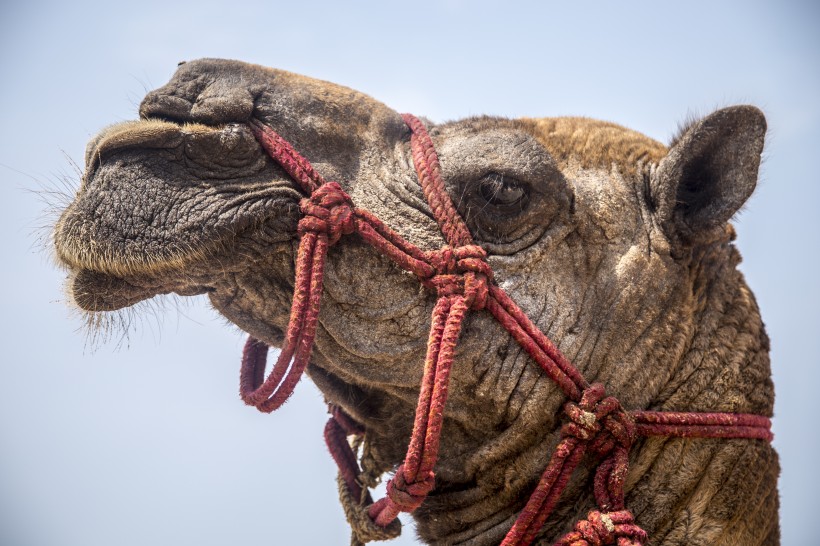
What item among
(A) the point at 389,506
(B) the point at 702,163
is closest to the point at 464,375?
(A) the point at 389,506

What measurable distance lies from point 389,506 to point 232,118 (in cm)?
231

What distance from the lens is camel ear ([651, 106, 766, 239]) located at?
500cm

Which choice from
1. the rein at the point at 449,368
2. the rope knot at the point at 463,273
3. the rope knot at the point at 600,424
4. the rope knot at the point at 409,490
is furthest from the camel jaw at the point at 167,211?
the rope knot at the point at 600,424

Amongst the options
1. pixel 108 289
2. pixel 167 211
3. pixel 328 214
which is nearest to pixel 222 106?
pixel 167 211

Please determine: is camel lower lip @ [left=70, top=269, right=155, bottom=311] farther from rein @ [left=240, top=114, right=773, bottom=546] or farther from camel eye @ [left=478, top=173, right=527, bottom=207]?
camel eye @ [left=478, top=173, right=527, bottom=207]

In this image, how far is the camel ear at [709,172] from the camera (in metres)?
5.00

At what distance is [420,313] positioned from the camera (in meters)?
4.93

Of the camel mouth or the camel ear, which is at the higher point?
the camel ear

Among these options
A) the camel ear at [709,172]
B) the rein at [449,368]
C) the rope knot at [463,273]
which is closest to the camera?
the rein at [449,368]

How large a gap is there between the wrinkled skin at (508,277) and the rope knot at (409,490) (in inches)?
21.7

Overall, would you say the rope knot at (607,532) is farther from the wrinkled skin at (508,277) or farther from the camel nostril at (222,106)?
the camel nostril at (222,106)

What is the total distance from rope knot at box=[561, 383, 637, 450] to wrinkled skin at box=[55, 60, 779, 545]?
0.15 meters

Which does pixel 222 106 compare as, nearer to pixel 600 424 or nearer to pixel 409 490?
pixel 409 490

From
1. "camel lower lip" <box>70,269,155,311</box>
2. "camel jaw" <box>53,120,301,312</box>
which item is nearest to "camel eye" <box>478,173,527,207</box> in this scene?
"camel jaw" <box>53,120,301,312</box>
